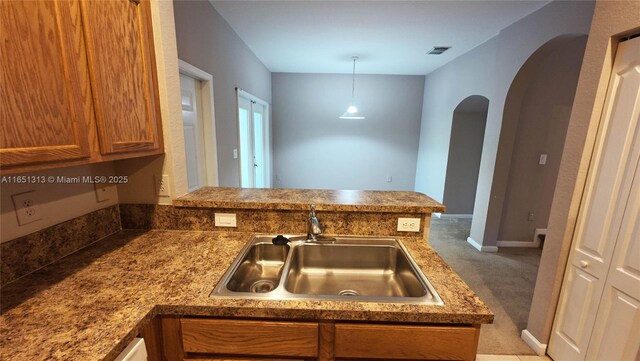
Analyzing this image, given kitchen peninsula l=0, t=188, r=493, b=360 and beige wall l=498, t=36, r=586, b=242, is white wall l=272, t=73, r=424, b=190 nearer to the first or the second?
beige wall l=498, t=36, r=586, b=242

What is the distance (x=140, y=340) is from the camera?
2.51 ft

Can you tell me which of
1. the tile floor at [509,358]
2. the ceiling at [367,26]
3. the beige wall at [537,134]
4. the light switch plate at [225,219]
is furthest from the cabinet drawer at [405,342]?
the beige wall at [537,134]

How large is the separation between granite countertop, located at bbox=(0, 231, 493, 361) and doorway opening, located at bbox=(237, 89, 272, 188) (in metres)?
2.40

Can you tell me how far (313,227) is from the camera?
1.26 meters

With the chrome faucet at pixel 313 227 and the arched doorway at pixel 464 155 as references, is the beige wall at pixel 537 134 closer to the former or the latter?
the arched doorway at pixel 464 155

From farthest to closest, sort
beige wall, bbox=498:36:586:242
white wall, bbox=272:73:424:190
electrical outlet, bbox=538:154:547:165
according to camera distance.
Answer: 1. white wall, bbox=272:73:424:190
2. electrical outlet, bbox=538:154:547:165
3. beige wall, bbox=498:36:586:242

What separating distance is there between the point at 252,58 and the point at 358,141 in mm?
2620

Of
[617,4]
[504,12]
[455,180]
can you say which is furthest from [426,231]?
[455,180]

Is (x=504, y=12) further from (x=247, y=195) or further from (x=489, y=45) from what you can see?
(x=247, y=195)

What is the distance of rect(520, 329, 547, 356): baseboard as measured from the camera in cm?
168

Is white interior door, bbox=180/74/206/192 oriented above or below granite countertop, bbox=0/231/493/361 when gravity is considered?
above

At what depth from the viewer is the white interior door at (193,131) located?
2161 millimetres

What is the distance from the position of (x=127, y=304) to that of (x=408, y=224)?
123cm

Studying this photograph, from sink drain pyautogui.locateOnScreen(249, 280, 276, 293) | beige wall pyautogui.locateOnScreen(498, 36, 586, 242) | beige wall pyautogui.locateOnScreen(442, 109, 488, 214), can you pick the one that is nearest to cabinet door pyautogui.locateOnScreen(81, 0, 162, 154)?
sink drain pyautogui.locateOnScreen(249, 280, 276, 293)
